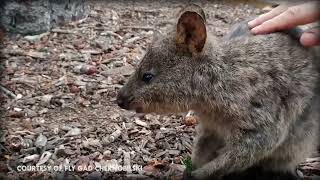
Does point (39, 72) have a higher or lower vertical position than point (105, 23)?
lower

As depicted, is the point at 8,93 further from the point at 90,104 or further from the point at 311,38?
the point at 311,38

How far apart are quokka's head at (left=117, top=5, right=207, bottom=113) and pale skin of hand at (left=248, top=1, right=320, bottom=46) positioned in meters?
0.48

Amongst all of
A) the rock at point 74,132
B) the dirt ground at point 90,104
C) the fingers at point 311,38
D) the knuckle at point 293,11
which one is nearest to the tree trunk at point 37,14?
the dirt ground at point 90,104

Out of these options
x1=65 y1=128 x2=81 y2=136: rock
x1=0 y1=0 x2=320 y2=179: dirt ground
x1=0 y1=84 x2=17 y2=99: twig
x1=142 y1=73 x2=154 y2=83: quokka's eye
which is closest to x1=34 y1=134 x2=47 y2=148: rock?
x1=0 y1=0 x2=320 y2=179: dirt ground

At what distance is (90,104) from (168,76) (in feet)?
3.69

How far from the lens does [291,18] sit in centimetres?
376

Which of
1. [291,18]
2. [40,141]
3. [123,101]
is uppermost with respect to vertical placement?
[291,18]

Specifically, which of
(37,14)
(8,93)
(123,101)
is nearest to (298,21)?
(123,101)

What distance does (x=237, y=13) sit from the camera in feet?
19.2

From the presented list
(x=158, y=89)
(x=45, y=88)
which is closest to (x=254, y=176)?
(x=158, y=89)

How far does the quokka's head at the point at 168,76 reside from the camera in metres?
3.61

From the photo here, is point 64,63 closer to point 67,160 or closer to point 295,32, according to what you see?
point 67,160

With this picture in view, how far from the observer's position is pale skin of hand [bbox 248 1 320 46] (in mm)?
3684

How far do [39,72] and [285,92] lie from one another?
7.66 feet
